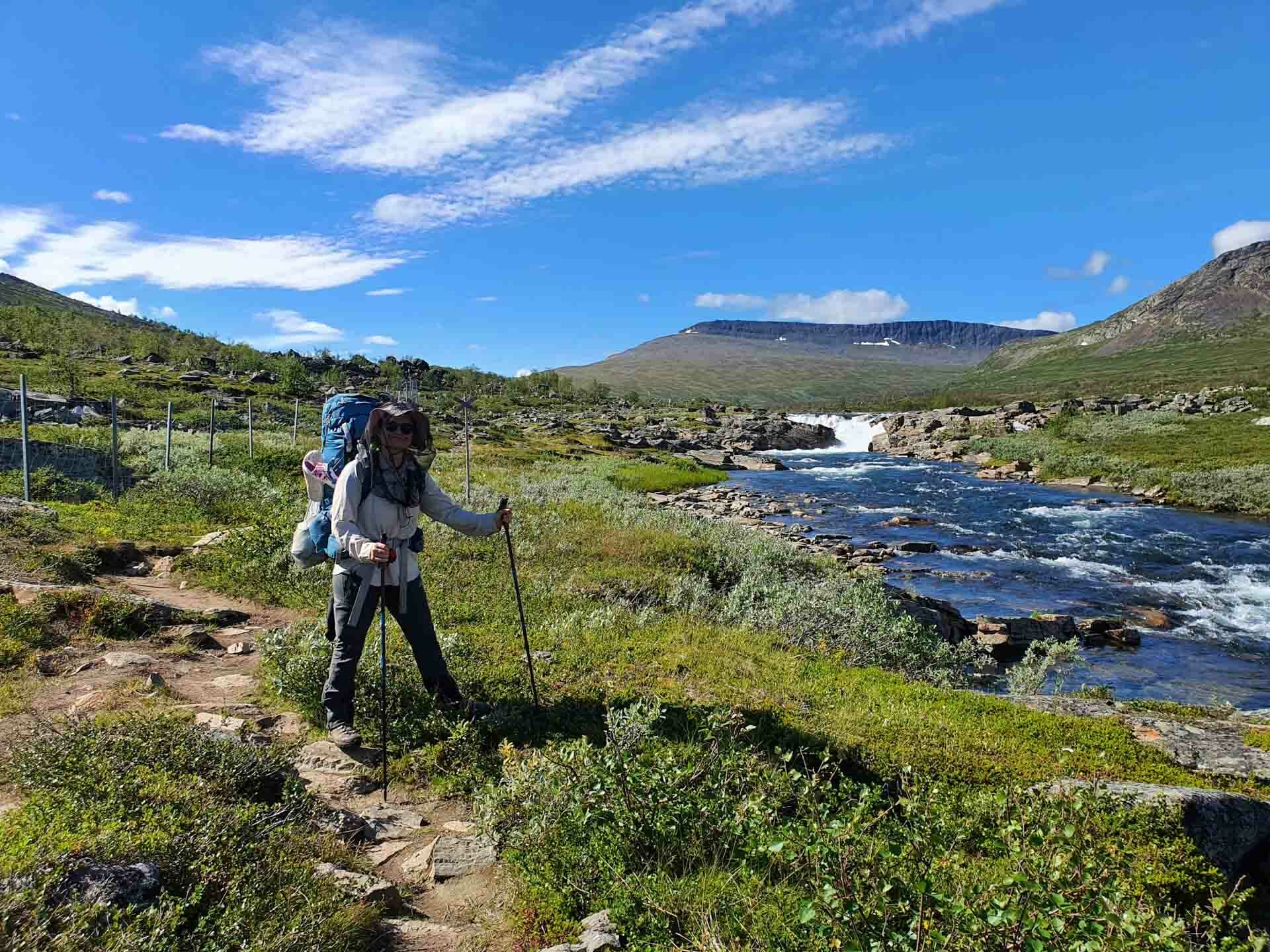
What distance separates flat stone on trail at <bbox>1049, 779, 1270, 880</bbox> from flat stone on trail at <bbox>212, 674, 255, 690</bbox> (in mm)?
7709

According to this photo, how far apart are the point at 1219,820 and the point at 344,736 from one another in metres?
7.59

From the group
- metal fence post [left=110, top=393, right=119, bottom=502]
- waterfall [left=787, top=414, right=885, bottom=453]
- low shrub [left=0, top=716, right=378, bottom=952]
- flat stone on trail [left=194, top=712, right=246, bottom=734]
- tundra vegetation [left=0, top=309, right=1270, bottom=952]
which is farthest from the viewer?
waterfall [left=787, top=414, right=885, bottom=453]

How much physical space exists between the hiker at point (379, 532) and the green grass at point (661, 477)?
30416 millimetres

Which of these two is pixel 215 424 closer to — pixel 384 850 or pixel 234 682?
pixel 234 682

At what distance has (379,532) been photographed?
237 inches

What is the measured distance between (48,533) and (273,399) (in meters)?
60.5

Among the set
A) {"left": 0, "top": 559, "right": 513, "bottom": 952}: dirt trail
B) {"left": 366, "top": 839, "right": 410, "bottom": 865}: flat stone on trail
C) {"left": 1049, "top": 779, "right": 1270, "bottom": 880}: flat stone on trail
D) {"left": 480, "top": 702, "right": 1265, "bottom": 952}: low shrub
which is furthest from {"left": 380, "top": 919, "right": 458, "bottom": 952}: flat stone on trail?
{"left": 1049, "top": 779, "right": 1270, "bottom": 880}: flat stone on trail

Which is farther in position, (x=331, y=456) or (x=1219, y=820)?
(x=331, y=456)

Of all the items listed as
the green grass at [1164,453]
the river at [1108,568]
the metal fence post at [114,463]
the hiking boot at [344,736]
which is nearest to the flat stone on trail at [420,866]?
the hiking boot at [344,736]

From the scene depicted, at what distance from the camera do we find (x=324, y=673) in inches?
264

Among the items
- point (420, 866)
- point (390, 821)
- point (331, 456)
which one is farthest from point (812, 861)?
point (331, 456)

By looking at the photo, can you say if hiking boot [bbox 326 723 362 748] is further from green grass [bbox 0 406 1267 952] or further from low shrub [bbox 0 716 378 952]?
low shrub [bbox 0 716 378 952]

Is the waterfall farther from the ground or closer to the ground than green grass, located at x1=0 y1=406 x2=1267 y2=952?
farther from the ground

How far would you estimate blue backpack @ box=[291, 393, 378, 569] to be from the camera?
6195 millimetres
